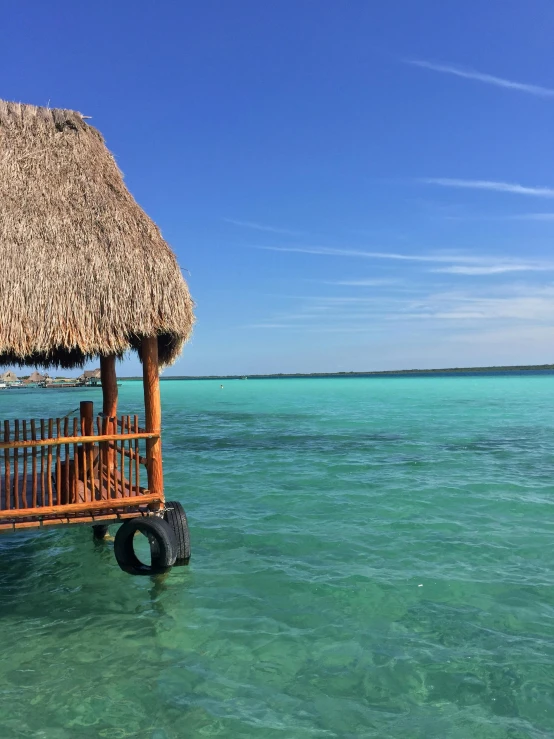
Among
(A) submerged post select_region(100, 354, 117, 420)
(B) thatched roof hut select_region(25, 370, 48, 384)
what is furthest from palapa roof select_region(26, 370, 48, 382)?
(A) submerged post select_region(100, 354, 117, 420)

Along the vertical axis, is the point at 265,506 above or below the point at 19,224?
below

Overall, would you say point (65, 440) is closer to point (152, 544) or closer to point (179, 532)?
point (152, 544)

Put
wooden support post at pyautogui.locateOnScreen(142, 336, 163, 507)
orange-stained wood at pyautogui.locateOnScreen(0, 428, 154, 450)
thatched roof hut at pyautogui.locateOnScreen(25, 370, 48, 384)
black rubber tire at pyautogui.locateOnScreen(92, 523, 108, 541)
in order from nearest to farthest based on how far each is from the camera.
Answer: orange-stained wood at pyautogui.locateOnScreen(0, 428, 154, 450)
wooden support post at pyautogui.locateOnScreen(142, 336, 163, 507)
black rubber tire at pyautogui.locateOnScreen(92, 523, 108, 541)
thatched roof hut at pyautogui.locateOnScreen(25, 370, 48, 384)

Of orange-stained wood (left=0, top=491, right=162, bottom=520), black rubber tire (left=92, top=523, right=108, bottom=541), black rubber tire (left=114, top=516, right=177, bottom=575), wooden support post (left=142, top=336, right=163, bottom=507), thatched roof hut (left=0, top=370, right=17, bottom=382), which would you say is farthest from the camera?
thatched roof hut (left=0, top=370, right=17, bottom=382)

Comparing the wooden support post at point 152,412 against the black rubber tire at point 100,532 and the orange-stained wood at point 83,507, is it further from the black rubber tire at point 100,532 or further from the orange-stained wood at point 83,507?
the black rubber tire at point 100,532

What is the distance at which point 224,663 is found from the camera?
5516mm

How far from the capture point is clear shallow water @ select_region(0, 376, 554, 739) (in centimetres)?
473

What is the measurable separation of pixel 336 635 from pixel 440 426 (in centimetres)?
2355

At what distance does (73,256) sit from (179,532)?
148 inches

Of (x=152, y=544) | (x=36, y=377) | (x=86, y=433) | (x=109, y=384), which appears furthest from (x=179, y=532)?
(x=36, y=377)

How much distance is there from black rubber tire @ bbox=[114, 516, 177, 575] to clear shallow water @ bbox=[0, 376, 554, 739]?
1.35 ft

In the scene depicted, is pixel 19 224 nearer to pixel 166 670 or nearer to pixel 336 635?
pixel 166 670

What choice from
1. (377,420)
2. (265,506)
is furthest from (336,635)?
(377,420)

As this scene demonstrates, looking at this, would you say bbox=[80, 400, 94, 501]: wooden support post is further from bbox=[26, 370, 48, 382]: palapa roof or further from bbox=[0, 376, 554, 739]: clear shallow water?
bbox=[26, 370, 48, 382]: palapa roof
